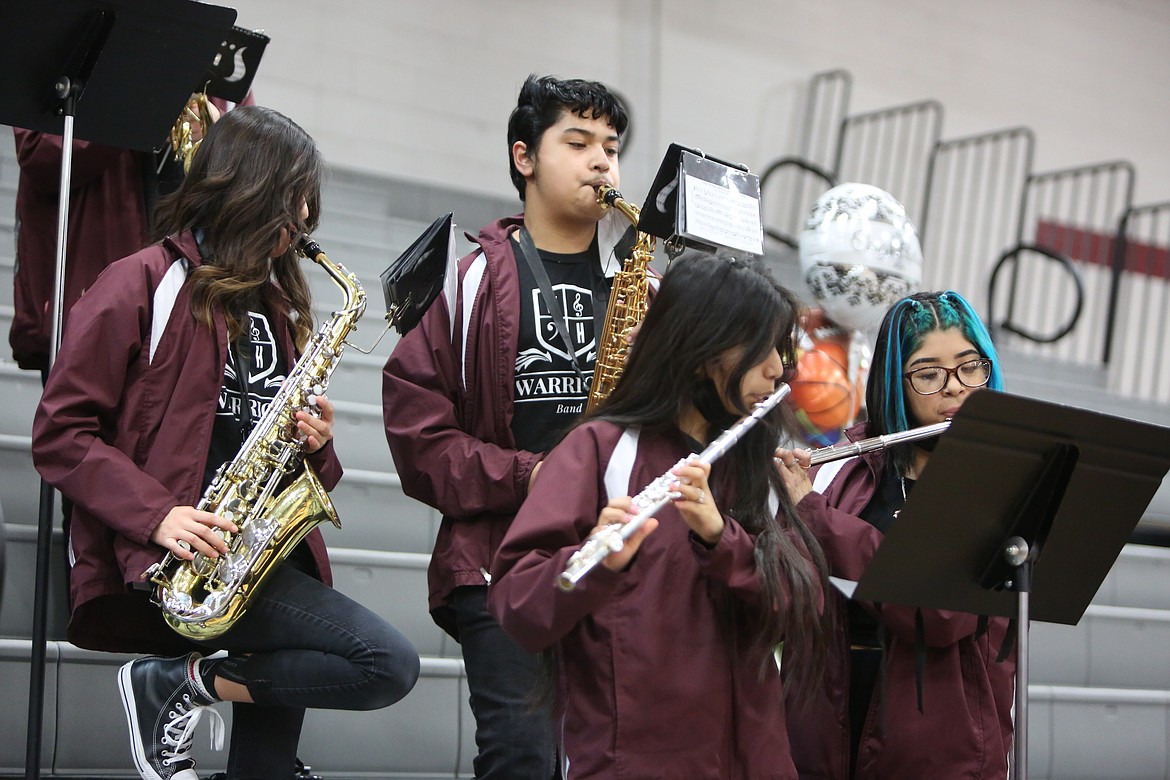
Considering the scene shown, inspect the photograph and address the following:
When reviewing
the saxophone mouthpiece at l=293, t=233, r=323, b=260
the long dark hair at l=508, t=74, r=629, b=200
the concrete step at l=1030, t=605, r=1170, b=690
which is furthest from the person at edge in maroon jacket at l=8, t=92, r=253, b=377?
A: the concrete step at l=1030, t=605, r=1170, b=690

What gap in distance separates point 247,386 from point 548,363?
56cm

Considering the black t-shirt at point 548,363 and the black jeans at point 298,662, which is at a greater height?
the black t-shirt at point 548,363

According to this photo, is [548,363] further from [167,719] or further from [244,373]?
[167,719]

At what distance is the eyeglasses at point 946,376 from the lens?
8.18ft

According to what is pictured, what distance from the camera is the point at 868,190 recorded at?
3906mm

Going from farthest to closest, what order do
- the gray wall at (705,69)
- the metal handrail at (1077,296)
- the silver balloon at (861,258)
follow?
the gray wall at (705,69)
the metal handrail at (1077,296)
the silver balloon at (861,258)

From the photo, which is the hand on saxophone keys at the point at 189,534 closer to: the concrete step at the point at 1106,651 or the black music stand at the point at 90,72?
the black music stand at the point at 90,72

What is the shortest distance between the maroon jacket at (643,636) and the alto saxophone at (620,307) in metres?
0.50

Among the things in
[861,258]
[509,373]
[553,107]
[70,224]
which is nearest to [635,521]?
[509,373]

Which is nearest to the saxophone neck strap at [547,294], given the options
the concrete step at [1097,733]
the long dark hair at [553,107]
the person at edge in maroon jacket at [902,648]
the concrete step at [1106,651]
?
the long dark hair at [553,107]

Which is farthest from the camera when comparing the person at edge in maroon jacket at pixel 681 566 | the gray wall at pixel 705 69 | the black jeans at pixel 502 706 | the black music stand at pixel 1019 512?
the gray wall at pixel 705 69

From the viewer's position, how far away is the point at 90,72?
8.76 ft

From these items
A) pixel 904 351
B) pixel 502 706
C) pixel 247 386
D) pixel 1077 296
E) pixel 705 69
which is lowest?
pixel 502 706

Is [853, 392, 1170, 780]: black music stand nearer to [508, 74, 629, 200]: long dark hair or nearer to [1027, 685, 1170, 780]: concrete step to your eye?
[508, 74, 629, 200]: long dark hair
